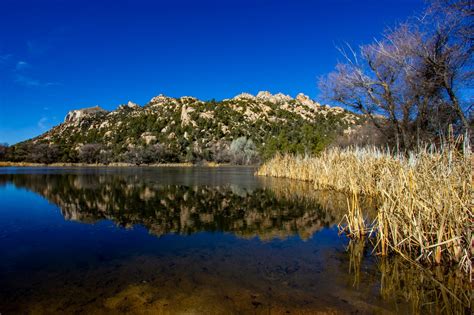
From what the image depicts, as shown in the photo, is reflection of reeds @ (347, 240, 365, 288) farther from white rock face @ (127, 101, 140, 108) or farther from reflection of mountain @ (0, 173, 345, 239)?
white rock face @ (127, 101, 140, 108)

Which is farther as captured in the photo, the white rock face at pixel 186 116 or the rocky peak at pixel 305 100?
the rocky peak at pixel 305 100

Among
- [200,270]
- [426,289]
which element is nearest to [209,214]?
[200,270]

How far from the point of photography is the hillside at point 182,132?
6322 cm

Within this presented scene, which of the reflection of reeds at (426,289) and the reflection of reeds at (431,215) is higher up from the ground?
the reflection of reeds at (431,215)

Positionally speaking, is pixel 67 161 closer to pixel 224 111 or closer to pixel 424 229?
pixel 224 111

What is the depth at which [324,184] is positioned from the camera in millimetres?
14039

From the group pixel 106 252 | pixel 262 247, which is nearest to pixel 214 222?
pixel 262 247

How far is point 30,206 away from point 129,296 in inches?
317

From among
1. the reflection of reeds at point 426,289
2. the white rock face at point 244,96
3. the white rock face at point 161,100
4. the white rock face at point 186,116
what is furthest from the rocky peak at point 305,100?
the reflection of reeds at point 426,289

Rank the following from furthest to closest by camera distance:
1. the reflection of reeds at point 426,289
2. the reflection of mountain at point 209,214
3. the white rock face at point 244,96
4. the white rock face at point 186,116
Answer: the white rock face at point 244,96
the white rock face at point 186,116
the reflection of mountain at point 209,214
the reflection of reeds at point 426,289

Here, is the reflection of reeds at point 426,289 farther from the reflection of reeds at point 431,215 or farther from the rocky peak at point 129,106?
the rocky peak at point 129,106

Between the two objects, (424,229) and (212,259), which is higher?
(424,229)

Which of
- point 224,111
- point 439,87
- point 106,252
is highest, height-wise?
point 224,111

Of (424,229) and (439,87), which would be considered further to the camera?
(439,87)
